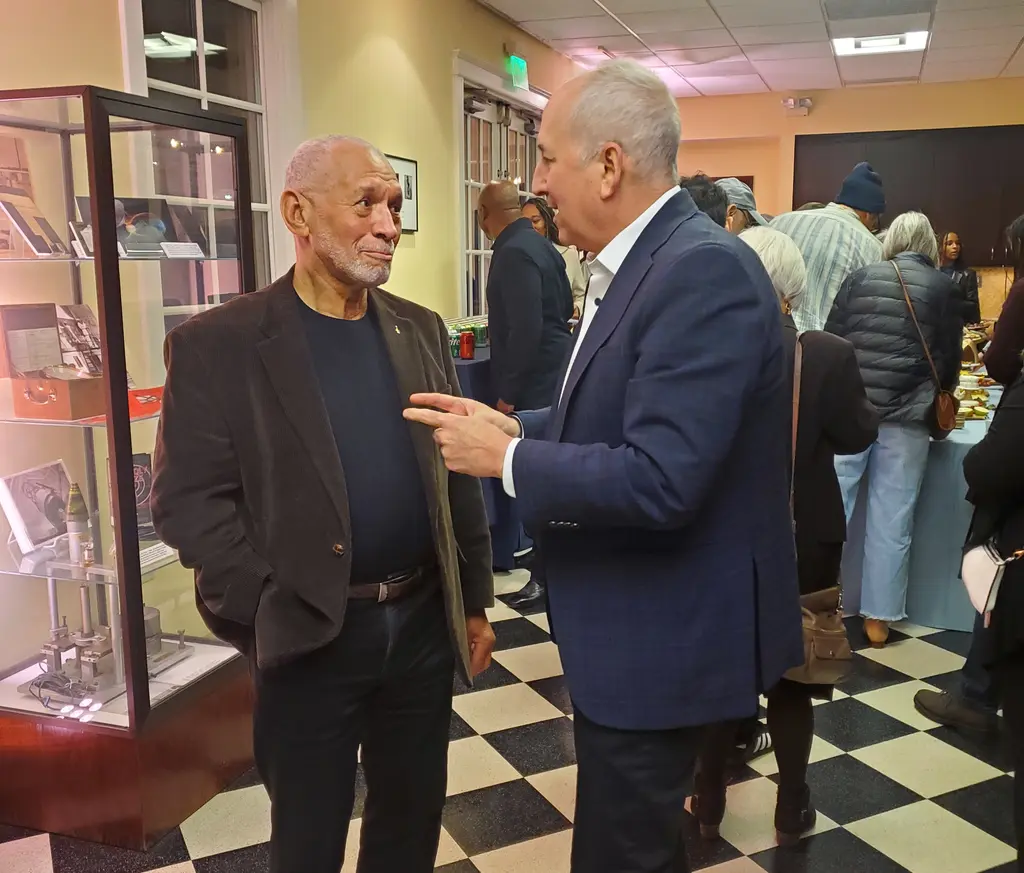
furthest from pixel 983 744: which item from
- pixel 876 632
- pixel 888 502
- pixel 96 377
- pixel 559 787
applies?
pixel 96 377

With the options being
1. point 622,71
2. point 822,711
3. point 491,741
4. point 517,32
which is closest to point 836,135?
point 517,32

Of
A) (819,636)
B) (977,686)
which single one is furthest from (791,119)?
(819,636)

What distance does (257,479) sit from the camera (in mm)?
1509

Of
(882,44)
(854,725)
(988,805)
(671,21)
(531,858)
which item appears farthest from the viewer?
(882,44)

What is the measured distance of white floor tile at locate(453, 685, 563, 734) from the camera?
9.54ft

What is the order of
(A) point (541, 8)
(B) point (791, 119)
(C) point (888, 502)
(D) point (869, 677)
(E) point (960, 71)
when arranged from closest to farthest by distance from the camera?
(D) point (869, 677) → (C) point (888, 502) → (A) point (541, 8) → (E) point (960, 71) → (B) point (791, 119)

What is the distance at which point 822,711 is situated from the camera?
301cm

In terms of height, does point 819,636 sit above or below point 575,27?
below

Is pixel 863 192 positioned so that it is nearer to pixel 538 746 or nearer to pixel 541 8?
pixel 538 746

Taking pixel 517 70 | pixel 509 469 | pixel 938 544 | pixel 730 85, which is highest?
pixel 730 85

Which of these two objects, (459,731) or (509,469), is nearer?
(509,469)

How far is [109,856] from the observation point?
7.31 feet

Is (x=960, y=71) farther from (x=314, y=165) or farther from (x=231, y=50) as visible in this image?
(x=314, y=165)

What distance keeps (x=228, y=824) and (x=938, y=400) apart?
274 centimetres
